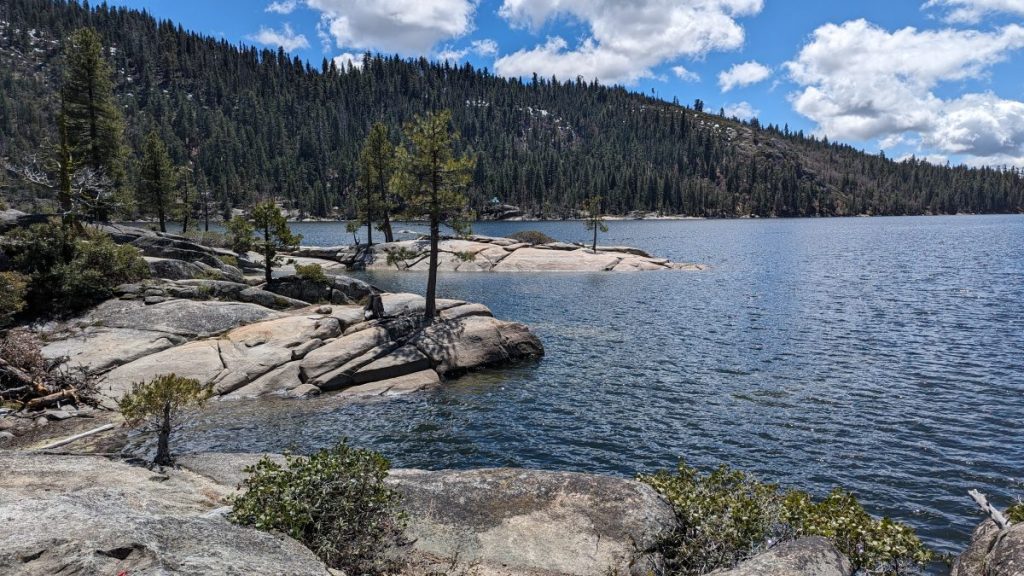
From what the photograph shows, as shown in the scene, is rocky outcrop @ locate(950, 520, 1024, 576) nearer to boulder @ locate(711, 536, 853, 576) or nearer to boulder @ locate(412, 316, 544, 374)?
boulder @ locate(711, 536, 853, 576)

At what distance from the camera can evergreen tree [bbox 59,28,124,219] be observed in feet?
165

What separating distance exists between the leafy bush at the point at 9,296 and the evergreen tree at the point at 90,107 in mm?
28399

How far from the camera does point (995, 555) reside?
313 inches

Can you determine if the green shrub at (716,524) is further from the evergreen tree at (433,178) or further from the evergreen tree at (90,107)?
the evergreen tree at (90,107)

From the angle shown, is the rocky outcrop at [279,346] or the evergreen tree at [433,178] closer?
the rocky outcrop at [279,346]

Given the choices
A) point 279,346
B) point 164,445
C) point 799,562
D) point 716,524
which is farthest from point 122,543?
point 279,346

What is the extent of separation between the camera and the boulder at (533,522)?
10.0m

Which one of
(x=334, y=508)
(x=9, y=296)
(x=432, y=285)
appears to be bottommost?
(x=334, y=508)

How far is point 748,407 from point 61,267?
34.1 metres

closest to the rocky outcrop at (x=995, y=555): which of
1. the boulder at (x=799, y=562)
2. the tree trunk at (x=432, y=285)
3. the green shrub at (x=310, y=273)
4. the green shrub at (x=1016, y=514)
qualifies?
the green shrub at (x=1016, y=514)

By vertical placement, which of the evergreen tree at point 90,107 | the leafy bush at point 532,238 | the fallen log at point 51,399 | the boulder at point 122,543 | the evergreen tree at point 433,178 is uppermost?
the evergreen tree at point 90,107

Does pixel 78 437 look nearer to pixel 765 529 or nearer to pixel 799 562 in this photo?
pixel 765 529

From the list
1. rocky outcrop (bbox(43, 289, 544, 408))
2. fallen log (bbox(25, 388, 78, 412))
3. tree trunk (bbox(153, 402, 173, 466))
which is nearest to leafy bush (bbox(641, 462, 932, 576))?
tree trunk (bbox(153, 402, 173, 466))

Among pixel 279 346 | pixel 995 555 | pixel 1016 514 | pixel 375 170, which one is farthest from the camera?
pixel 375 170
